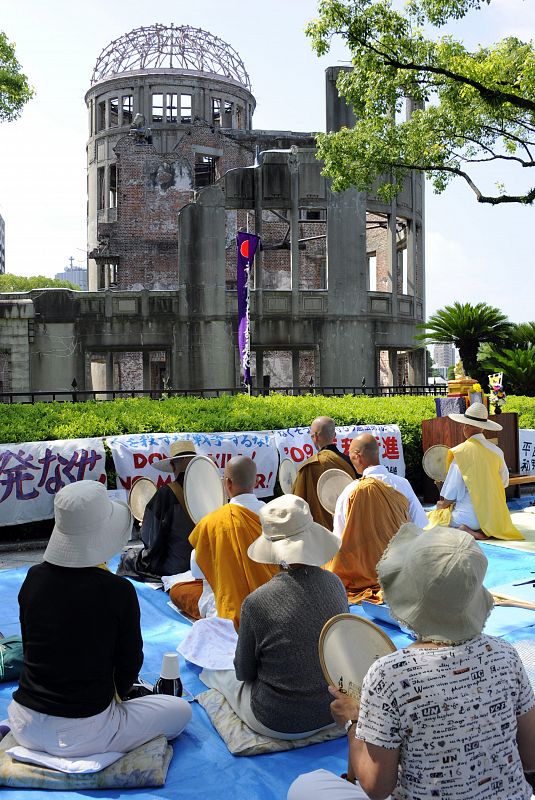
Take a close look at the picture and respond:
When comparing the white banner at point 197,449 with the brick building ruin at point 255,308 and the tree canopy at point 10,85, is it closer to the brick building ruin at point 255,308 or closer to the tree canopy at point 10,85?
the tree canopy at point 10,85

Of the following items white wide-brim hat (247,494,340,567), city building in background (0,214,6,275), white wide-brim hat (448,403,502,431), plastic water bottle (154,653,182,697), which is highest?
city building in background (0,214,6,275)

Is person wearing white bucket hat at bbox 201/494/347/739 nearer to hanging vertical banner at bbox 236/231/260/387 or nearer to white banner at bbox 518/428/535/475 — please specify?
white banner at bbox 518/428/535/475

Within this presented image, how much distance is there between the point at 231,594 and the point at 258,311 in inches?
881

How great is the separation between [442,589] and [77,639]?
1.92 meters

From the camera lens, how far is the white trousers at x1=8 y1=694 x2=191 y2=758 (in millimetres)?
3613

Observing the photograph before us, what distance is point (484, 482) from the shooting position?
8844mm

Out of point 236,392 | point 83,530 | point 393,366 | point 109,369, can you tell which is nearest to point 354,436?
point 83,530

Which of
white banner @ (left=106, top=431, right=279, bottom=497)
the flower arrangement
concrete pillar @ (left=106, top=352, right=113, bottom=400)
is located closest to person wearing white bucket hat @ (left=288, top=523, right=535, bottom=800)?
white banner @ (left=106, top=431, right=279, bottom=497)

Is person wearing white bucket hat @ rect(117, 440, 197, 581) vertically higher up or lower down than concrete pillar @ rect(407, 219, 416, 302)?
lower down

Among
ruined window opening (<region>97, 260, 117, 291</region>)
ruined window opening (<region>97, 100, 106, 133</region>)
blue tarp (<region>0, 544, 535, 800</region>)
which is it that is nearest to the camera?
blue tarp (<region>0, 544, 535, 800</region>)

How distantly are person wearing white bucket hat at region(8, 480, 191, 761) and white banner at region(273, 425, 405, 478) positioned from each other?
7.32 m

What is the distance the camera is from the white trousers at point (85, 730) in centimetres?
361

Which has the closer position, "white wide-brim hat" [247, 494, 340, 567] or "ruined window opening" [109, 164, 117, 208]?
"white wide-brim hat" [247, 494, 340, 567]

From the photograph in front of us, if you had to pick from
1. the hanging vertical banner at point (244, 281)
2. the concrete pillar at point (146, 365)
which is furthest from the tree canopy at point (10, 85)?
the concrete pillar at point (146, 365)
